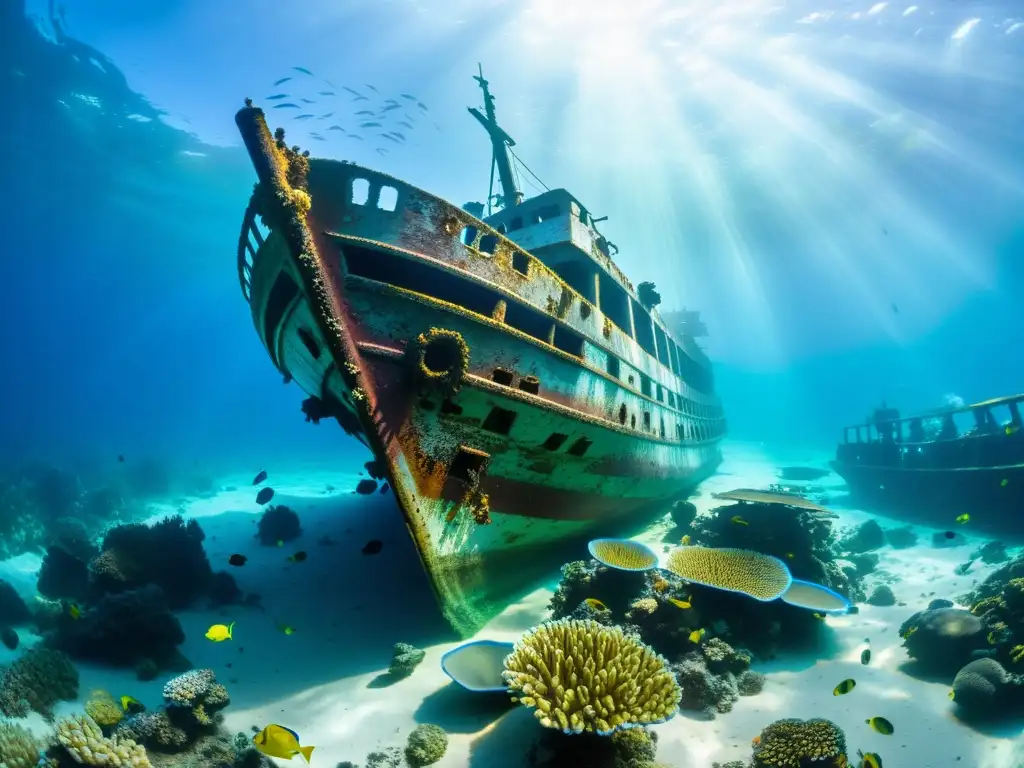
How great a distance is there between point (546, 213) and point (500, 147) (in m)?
4.56

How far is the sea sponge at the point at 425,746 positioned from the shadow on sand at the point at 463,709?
318mm

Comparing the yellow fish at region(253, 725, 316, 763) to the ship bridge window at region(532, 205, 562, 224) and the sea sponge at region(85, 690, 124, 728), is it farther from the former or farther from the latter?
the ship bridge window at region(532, 205, 562, 224)

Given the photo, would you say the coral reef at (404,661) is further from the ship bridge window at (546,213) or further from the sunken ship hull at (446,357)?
the ship bridge window at (546,213)

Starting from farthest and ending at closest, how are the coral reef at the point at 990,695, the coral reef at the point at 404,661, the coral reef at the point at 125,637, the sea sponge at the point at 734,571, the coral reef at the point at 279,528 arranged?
1. the coral reef at the point at 279,528
2. the coral reef at the point at 125,637
3. the sea sponge at the point at 734,571
4. the coral reef at the point at 404,661
5. the coral reef at the point at 990,695

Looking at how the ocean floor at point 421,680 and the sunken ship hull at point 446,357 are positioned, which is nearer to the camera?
the ocean floor at point 421,680

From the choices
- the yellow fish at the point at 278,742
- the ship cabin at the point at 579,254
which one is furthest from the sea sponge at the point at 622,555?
the ship cabin at the point at 579,254

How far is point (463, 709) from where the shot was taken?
4852 mm

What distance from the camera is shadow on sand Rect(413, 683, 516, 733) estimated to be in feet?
15.1

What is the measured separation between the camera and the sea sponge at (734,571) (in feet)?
19.9

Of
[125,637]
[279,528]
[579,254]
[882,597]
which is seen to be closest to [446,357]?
[579,254]

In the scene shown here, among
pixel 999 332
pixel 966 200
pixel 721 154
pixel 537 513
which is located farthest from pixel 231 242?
pixel 999 332

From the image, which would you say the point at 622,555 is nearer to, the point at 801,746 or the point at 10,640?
the point at 801,746

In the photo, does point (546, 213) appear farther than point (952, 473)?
No

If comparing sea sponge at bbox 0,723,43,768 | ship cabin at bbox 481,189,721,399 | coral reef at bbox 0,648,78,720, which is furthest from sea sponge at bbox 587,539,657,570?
coral reef at bbox 0,648,78,720
